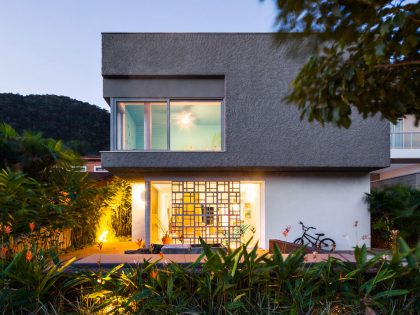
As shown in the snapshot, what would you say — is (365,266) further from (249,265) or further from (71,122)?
(71,122)

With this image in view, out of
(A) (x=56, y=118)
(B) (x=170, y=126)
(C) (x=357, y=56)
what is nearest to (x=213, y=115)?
(B) (x=170, y=126)

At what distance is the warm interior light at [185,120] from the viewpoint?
363 inches

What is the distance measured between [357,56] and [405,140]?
15231mm

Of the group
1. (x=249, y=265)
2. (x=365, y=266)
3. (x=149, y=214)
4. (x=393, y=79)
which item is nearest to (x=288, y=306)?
(x=249, y=265)

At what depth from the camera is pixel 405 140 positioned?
15609mm

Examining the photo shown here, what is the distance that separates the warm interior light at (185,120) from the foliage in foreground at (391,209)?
587 centimetres

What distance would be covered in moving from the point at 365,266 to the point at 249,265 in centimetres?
106

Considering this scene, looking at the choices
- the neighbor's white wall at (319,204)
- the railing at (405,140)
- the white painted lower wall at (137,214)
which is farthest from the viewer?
the railing at (405,140)

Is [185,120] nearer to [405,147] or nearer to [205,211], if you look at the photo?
[205,211]

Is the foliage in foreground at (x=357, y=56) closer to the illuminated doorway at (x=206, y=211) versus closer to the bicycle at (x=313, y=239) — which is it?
the bicycle at (x=313, y=239)

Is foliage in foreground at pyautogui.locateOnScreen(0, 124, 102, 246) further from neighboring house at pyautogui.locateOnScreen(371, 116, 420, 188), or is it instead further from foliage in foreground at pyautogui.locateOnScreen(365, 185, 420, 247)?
neighboring house at pyautogui.locateOnScreen(371, 116, 420, 188)

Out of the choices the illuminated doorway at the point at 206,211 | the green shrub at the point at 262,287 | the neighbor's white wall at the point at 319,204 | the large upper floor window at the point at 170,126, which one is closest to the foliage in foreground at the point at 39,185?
the large upper floor window at the point at 170,126

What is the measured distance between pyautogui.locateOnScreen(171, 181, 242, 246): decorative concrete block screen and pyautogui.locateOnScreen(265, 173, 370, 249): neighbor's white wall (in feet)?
3.82

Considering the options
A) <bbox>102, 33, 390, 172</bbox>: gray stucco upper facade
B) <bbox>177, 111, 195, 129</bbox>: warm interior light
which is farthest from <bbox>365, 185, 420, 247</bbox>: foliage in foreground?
<bbox>177, 111, 195, 129</bbox>: warm interior light
